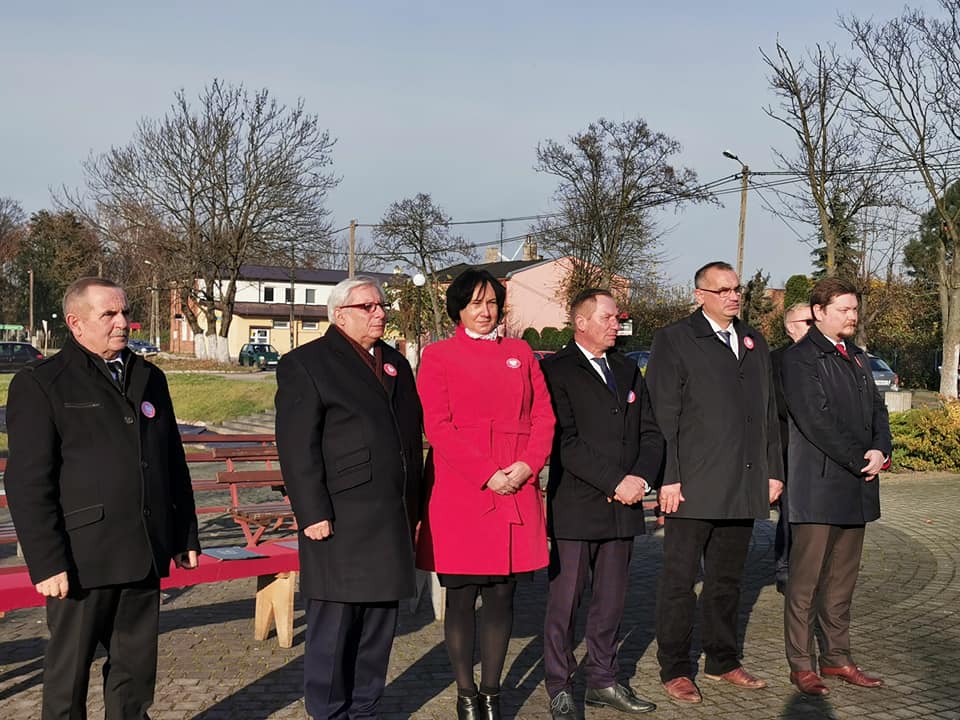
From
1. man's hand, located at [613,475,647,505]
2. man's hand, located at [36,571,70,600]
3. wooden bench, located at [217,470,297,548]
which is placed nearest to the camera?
man's hand, located at [36,571,70,600]

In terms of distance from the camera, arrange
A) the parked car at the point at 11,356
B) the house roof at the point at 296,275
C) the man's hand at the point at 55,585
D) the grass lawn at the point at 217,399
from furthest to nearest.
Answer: the house roof at the point at 296,275
the parked car at the point at 11,356
the grass lawn at the point at 217,399
the man's hand at the point at 55,585

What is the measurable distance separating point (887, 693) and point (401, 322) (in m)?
46.6

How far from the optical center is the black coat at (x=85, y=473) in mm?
3607

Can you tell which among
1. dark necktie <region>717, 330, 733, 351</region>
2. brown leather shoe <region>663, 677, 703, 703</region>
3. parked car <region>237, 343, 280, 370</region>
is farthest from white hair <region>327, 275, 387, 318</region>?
parked car <region>237, 343, 280, 370</region>

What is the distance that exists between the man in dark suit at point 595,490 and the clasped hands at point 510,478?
532 mm

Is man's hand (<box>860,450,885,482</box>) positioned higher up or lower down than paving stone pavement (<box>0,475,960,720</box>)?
higher up

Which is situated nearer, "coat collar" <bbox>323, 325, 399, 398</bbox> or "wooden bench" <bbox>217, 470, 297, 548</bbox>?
"coat collar" <bbox>323, 325, 399, 398</bbox>

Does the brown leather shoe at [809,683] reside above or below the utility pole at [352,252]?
below

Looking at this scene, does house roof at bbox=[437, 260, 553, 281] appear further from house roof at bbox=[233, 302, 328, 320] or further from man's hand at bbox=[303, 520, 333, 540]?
man's hand at bbox=[303, 520, 333, 540]

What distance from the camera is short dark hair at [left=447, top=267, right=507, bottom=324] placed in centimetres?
450

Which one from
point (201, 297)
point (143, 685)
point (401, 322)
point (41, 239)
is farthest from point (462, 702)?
point (41, 239)

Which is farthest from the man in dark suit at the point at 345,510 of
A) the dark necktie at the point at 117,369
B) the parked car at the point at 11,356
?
the parked car at the point at 11,356

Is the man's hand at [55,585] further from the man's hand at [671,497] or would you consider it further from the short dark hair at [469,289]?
the man's hand at [671,497]

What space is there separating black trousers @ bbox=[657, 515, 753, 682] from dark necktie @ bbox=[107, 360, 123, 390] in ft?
9.04
